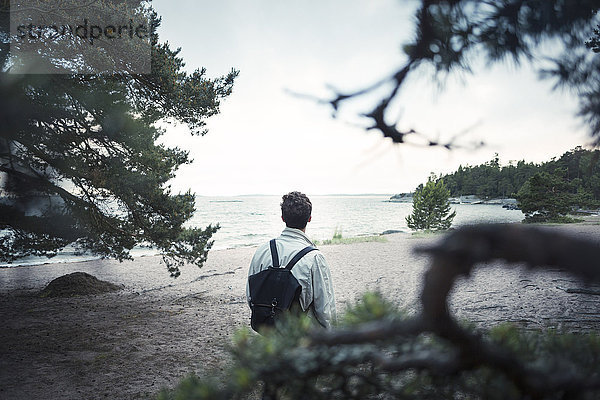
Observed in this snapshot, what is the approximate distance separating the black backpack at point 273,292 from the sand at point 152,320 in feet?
2.39

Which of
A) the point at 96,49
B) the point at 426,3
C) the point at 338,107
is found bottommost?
the point at 338,107

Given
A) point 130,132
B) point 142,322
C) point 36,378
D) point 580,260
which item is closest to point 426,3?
point 580,260

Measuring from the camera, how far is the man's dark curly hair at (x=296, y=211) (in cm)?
291

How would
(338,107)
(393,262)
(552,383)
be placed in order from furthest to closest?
(393,262)
(338,107)
(552,383)

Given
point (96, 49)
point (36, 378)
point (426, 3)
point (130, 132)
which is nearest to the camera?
point (426, 3)

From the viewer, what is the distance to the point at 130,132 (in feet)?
22.6

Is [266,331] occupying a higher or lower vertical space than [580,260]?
lower

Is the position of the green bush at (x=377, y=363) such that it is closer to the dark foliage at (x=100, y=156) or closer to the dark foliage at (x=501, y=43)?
the dark foliage at (x=501, y=43)

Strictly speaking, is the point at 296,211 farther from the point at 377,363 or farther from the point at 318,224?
the point at 318,224

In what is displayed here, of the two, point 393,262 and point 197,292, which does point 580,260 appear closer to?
point 197,292

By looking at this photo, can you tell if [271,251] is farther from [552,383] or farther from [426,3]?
[552,383]

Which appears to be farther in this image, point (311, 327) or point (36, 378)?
point (36, 378)

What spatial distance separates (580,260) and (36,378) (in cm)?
577

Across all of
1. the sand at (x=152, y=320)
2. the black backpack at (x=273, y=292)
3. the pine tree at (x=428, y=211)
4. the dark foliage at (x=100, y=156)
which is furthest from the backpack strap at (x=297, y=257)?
the pine tree at (x=428, y=211)
